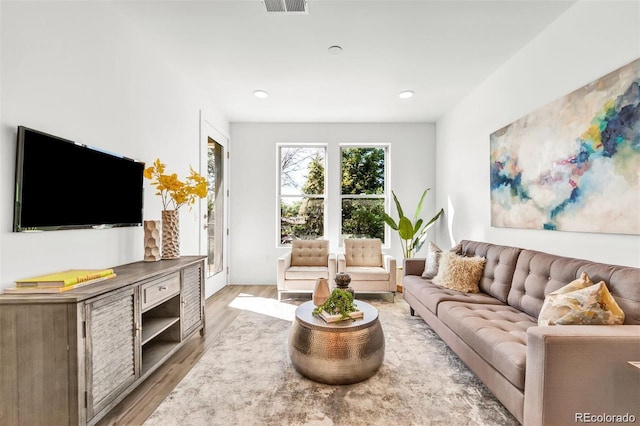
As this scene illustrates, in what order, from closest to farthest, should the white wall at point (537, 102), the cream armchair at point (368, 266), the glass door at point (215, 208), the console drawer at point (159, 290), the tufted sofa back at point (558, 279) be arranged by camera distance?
the tufted sofa back at point (558, 279) → the white wall at point (537, 102) → the console drawer at point (159, 290) → the cream armchair at point (368, 266) → the glass door at point (215, 208)

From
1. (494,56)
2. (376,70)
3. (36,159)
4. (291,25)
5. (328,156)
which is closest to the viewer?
(36,159)

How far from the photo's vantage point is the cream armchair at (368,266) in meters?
4.29

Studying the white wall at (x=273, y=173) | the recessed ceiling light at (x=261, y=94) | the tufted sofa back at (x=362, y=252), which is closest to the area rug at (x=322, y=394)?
the tufted sofa back at (x=362, y=252)

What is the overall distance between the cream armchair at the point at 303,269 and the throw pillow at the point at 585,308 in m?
2.77

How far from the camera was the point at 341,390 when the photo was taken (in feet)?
6.87

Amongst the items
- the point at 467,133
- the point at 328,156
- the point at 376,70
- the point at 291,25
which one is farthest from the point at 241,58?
the point at 467,133

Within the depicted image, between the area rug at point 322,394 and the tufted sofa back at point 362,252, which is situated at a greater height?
the tufted sofa back at point 362,252

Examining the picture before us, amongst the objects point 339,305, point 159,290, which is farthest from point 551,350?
point 159,290

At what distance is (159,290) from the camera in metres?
2.31

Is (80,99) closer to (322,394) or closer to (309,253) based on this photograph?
(322,394)

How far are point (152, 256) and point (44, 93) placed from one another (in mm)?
1358

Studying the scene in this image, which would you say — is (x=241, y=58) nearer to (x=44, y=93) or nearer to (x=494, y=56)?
(x=44, y=93)

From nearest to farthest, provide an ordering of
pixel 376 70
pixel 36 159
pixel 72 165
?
pixel 36 159, pixel 72 165, pixel 376 70

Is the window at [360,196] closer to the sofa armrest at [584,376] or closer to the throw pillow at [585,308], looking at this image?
the throw pillow at [585,308]
